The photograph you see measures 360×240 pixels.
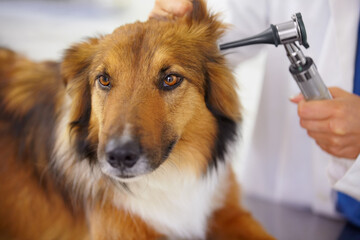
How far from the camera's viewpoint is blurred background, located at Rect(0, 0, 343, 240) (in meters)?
1.25

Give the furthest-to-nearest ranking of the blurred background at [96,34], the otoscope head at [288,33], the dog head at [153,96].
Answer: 1. the blurred background at [96,34]
2. the dog head at [153,96]
3. the otoscope head at [288,33]

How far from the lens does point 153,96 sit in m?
0.95

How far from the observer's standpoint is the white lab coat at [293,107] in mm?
1075

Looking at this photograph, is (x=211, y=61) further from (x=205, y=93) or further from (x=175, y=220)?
(x=175, y=220)

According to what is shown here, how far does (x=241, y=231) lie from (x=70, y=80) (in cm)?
71

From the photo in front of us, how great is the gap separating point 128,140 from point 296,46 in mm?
429

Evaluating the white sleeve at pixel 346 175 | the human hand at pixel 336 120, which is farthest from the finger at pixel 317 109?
the white sleeve at pixel 346 175

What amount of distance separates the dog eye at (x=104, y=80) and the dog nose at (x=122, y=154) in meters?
0.22

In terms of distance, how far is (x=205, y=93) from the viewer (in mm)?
1057

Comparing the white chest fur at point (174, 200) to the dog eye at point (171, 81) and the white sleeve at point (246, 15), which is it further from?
the white sleeve at point (246, 15)

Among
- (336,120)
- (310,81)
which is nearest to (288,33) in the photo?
(310,81)

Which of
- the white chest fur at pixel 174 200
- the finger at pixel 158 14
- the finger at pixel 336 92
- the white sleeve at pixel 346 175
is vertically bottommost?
the white chest fur at pixel 174 200

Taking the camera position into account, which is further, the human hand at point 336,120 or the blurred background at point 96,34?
the blurred background at point 96,34

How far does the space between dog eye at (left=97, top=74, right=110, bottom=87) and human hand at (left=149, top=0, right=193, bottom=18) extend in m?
0.24
